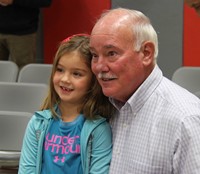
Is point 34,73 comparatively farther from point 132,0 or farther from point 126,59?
point 126,59

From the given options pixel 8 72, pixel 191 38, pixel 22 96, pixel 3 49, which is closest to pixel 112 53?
pixel 22 96

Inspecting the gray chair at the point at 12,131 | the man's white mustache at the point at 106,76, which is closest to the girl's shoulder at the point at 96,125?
the man's white mustache at the point at 106,76

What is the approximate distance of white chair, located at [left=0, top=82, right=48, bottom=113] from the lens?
126 inches

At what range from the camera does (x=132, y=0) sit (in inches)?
199

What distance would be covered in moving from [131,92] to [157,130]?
0.17 meters

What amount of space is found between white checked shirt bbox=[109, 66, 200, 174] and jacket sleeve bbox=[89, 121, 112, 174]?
0.16 ft

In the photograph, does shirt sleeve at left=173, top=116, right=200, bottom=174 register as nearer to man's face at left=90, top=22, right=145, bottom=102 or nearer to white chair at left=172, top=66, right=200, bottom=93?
man's face at left=90, top=22, right=145, bottom=102

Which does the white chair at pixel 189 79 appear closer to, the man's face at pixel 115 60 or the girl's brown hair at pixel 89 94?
the girl's brown hair at pixel 89 94

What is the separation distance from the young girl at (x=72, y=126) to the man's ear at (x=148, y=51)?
9.7 inches

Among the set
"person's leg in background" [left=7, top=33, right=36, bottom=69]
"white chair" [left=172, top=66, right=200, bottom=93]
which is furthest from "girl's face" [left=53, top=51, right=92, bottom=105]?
A: "person's leg in background" [left=7, top=33, right=36, bottom=69]

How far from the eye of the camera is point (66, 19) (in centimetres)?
546

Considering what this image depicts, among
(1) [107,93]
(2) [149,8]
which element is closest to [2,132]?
(1) [107,93]

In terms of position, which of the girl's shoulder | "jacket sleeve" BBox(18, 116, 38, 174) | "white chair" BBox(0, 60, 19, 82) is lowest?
"white chair" BBox(0, 60, 19, 82)

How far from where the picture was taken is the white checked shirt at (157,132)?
1298 millimetres
